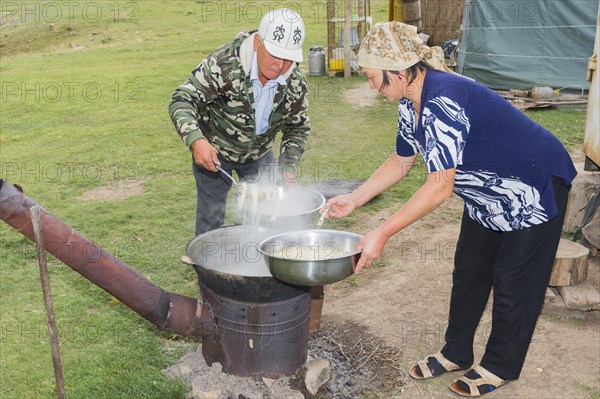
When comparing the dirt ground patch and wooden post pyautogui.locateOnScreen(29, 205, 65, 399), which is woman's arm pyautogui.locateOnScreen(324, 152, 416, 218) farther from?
wooden post pyautogui.locateOnScreen(29, 205, 65, 399)

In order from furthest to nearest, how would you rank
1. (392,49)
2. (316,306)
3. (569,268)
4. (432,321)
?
(569,268), (432,321), (316,306), (392,49)

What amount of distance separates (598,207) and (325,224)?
2.78 m

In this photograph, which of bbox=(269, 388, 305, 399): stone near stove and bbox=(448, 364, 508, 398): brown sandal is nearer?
bbox=(269, 388, 305, 399): stone near stove

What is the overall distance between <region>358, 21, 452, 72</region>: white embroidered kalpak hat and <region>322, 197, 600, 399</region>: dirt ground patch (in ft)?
7.37

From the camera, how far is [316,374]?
3.92 m

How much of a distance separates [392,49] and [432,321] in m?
2.71

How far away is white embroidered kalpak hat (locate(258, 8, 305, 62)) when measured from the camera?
369cm

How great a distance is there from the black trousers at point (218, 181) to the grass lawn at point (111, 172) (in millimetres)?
937

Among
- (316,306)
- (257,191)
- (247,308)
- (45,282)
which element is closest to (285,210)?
(257,191)

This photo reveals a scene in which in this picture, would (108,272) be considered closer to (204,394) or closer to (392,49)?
(204,394)

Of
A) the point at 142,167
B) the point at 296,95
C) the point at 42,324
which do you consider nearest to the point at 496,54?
the point at 142,167

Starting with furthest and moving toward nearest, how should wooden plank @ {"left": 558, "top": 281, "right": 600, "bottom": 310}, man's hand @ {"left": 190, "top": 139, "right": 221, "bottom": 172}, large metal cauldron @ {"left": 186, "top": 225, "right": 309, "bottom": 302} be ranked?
wooden plank @ {"left": 558, "top": 281, "right": 600, "bottom": 310} < man's hand @ {"left": 190, "top": 139, "right": 221, "bottom": 172} < large metal cauldron @ {"left": 186, "top": 225, "right": 309, "bottom": 302}

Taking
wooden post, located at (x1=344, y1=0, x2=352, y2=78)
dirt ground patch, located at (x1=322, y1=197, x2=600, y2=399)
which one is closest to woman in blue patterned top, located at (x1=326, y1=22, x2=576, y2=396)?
dirt ground patch, located at (x1=322, y1=197, x2=600, y2=399)

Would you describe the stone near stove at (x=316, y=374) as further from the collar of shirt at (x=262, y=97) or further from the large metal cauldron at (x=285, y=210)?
the collar of shirt at (x=262, y=97)
